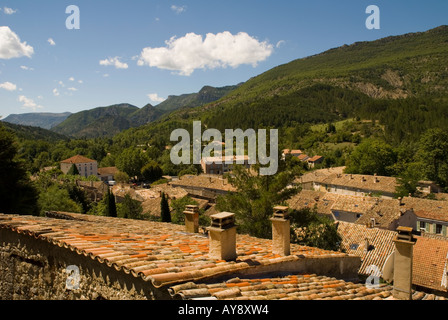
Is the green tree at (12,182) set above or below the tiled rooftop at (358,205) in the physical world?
above

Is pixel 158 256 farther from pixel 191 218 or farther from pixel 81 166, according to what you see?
pixel 81 166

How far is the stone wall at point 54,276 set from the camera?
4211mm

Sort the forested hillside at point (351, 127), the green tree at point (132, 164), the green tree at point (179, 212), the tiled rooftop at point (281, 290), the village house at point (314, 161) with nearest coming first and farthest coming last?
1. the tiled rooftop at point (281, 290)
2. the green tree at point (179, 212)
3. the forested hillside at point (351, 127)
4. the green tree at point (132, 164)
5. the village house at point (314, 161)

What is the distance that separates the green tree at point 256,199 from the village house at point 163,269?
6842mm

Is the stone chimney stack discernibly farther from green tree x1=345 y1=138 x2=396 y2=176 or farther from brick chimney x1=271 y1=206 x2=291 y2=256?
green tree x1=345 y1=138 x2=396 y2=176

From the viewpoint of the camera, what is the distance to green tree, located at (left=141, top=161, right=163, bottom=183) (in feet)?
246

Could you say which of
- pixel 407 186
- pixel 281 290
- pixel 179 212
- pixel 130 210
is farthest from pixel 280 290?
pixel 407 186

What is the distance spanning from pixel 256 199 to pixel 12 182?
12.5 m

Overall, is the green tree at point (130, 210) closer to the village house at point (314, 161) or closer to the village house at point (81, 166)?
the village house at point (314, 161)

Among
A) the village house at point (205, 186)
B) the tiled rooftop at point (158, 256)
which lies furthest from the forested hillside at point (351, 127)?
the village house at point (205, 186)

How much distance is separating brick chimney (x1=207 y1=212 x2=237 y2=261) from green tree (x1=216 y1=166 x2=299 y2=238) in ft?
27.3

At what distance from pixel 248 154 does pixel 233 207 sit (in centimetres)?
281
